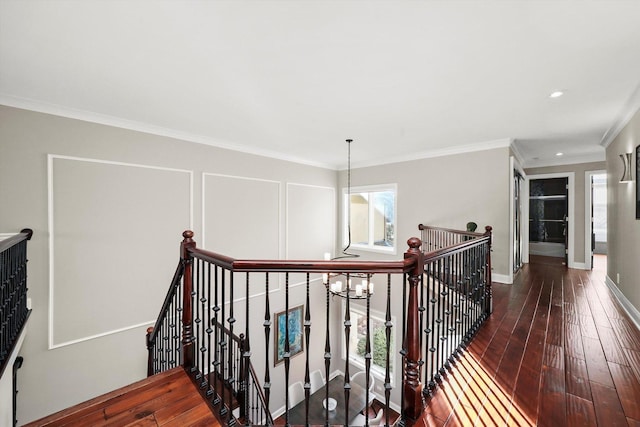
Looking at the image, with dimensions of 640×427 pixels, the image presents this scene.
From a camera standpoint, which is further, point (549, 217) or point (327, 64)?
point (549, 217)

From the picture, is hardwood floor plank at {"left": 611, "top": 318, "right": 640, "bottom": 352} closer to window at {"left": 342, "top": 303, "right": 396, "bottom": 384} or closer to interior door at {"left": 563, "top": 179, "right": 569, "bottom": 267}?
interior door at {"left": 563, "top": 179, "right": 569, "bottom": 267}

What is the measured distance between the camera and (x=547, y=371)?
1.95 meters

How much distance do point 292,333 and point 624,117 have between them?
20.3 feet

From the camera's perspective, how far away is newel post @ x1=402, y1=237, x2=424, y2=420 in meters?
1.50

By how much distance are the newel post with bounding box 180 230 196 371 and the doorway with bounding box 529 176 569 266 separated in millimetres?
7225

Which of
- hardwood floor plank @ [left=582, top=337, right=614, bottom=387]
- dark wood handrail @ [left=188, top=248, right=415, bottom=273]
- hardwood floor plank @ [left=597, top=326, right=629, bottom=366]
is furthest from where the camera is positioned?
hardwood floor plank @ [left=597, top=326, right=629, bottom=366]

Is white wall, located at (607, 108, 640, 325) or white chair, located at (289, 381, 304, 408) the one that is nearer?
white wall, located at (607, 108, 640, 325)

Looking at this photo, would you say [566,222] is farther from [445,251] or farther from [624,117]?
[445,251]

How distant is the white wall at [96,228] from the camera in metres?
2.88

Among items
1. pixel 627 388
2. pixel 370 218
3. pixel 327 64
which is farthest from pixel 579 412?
pixel 370 218

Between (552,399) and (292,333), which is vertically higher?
(552,399)

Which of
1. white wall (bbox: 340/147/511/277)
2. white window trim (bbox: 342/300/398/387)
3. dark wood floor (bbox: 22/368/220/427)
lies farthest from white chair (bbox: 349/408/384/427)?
dark wood floor (bbox: 22/368/220/427)

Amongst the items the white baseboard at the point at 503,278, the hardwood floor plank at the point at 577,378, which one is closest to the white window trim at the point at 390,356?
the white baseboard at the point at 503,278

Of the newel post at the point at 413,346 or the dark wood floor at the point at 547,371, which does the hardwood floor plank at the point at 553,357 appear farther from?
the newel post at the point at 413,346
